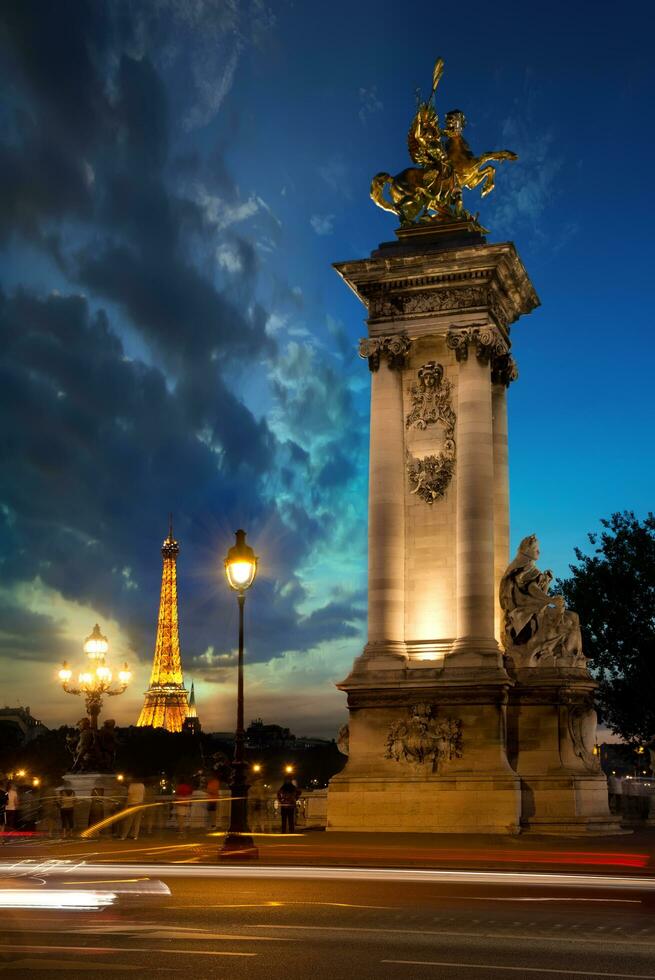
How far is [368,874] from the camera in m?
17.8

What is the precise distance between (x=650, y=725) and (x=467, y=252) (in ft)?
111

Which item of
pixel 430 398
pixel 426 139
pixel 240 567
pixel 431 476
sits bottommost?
pixel 240 567

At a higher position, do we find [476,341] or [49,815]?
[476,341]

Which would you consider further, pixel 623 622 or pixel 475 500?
pixel 623 622

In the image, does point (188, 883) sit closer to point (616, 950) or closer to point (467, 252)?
point (616, 950)

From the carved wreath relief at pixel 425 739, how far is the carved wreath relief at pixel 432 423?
5667 millimetres

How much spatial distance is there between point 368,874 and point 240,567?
8.93 meters

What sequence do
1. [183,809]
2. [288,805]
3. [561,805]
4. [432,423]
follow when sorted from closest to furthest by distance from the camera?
[561,805], [288,805], [432,423], [183,809]

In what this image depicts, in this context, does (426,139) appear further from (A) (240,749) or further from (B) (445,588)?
(A) (240,749)

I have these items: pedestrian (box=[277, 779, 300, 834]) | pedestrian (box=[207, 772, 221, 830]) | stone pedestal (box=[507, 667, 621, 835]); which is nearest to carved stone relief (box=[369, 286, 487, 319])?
stone pedestal (box=[507, 667, 621, 835])

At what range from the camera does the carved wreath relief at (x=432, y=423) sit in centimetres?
3422

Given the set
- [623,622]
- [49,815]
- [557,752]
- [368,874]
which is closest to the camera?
[368,874]

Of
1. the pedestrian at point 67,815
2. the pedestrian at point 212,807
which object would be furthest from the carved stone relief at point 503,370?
the pedestrian at point 67,815

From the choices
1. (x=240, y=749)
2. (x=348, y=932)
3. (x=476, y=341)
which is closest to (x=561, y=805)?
(x=240, y=749)
